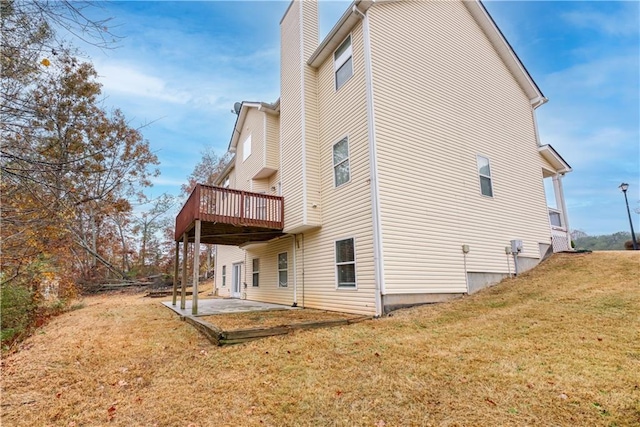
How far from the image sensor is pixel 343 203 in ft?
29.8

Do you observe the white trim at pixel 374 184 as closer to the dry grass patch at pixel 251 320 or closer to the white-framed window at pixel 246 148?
the dry grass patch at pixel 251 320

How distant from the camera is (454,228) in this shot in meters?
9.23

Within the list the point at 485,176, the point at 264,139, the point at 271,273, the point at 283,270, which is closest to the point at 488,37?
the point at 485,176

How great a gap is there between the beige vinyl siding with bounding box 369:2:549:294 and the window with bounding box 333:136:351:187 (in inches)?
48.7

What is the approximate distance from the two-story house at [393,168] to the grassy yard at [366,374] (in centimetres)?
222

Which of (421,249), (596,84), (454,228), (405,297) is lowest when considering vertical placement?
(405,297)

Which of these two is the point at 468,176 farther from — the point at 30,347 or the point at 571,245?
the point at 30,347

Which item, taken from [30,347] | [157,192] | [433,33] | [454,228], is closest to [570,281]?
[454,228]

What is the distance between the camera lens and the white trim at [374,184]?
757 cm

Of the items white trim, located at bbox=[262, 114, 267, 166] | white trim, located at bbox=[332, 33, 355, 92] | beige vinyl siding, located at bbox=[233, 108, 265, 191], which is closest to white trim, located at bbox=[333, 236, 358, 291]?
white trim, located at bbox=[332, 33, 355, 92]

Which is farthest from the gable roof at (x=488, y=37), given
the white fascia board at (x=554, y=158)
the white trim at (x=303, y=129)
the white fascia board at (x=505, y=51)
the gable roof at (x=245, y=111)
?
the gable roof at (x=245, y=111)

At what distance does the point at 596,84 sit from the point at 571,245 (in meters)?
9.30

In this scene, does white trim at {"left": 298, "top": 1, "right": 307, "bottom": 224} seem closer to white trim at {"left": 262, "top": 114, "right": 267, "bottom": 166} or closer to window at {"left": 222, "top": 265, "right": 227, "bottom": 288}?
white trim at {"left": 262, "top": 114, "right": 267, "bottom": 166}

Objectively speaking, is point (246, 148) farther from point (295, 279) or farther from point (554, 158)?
point (554, 158)
